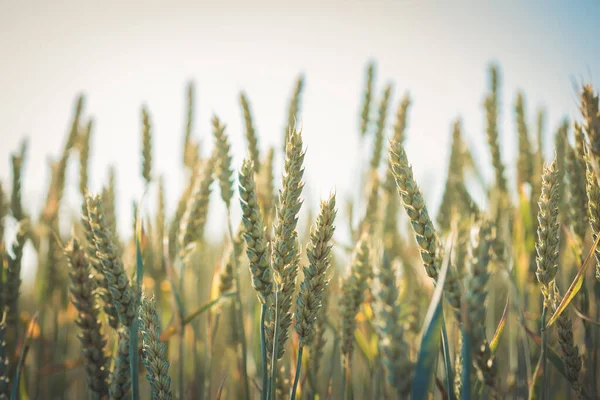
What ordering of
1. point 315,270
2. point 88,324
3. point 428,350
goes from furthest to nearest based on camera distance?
point 88,324
point 315,270
point 428,350

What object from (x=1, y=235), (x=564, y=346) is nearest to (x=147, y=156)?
(x=1, y=235)

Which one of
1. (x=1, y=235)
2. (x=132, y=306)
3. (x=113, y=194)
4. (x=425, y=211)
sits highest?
(x=113, y=194)

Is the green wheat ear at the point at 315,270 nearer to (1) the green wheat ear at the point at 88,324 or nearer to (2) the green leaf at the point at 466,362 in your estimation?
(2) the green leaf at the point at 466,362

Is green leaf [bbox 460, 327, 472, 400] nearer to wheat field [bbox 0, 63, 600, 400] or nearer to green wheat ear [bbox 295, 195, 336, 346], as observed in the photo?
wheat field [bbox 0, 63, 600, 400]

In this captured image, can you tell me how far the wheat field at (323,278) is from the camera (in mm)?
965

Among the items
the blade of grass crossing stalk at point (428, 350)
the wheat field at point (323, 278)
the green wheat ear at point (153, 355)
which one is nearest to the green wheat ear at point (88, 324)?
the wheat field at point (323, 278)

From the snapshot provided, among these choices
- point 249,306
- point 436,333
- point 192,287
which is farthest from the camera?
point 192,287

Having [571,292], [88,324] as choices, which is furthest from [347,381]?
[88,324]

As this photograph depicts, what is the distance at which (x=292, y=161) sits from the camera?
3.21 feet

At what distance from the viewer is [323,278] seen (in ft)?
3.37

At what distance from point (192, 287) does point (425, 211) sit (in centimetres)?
232

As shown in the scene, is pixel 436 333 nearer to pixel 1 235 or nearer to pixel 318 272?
pixel 318 272

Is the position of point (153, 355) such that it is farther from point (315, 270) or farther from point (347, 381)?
point (347, 381)

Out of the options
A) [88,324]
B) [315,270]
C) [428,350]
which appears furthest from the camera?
[88,324]
